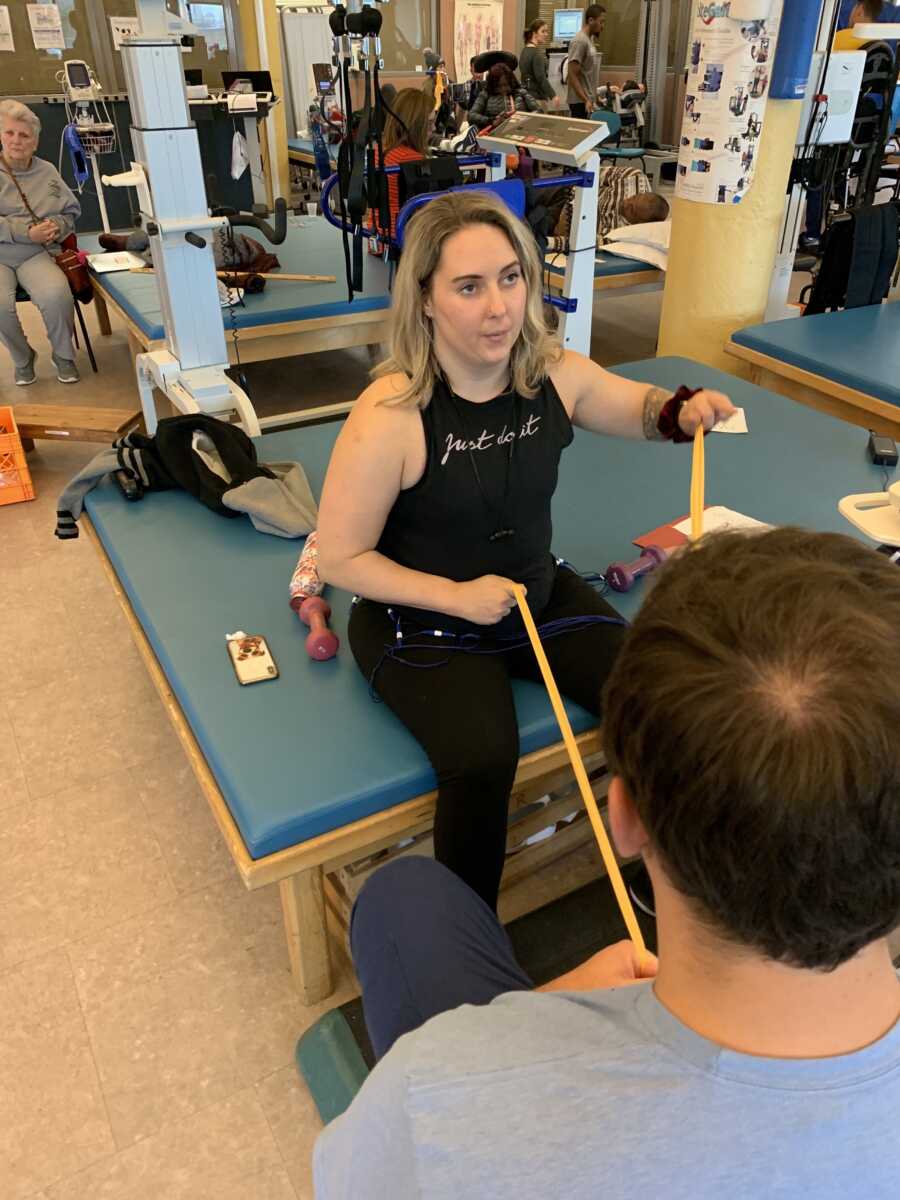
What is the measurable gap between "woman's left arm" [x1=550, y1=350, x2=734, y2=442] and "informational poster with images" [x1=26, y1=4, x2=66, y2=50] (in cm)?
754

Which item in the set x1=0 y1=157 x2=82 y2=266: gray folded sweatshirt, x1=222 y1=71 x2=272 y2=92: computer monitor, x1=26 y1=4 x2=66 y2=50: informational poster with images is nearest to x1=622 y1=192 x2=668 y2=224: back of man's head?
x1=0 y1=157 x2=82 y2=266: gray folded sweatshirt

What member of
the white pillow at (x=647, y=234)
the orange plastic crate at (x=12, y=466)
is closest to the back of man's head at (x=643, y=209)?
the white pillow at (x=647, y=234)

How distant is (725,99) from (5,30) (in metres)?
6.42

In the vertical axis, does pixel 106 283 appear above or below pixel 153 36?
below

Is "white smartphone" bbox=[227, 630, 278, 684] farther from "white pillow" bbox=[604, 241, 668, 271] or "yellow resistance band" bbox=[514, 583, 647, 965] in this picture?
"white pillow" bbox=[604, 241, 668, 271]

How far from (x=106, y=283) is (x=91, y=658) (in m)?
2.27

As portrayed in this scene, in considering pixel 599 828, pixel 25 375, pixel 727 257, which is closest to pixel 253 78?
pixel 25 375

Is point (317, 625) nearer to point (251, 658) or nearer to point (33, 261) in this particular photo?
point (251, 658)

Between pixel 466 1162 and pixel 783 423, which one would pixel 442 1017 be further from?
pixel 783 423

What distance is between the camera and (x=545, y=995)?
0.66 m

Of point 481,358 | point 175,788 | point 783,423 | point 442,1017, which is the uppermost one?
point 481,358

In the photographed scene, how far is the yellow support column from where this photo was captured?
138 inches

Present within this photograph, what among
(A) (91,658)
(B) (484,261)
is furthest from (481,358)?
(A) (91,658)

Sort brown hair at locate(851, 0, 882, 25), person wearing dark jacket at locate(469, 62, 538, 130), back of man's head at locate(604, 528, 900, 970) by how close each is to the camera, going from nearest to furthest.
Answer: back of man's head at locate(604, 528, 900, 970), brown hair at locate(851, 0, 882, 25), person wearing dark jacket at locate(469, 62, 538, 130)
